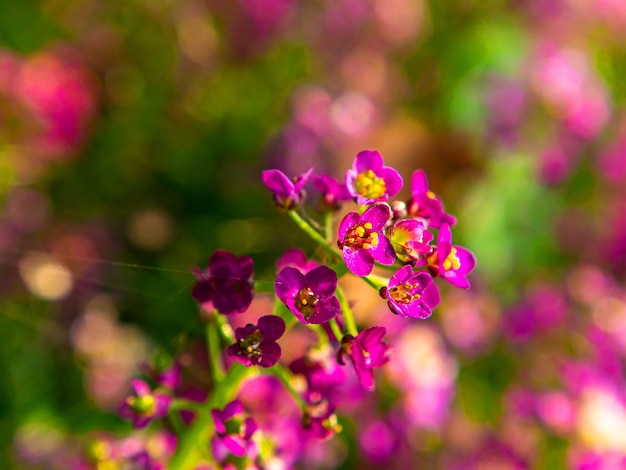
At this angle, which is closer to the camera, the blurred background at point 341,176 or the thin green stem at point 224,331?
the thin green stem at point 224,331

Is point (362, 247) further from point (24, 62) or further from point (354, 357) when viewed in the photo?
point (24, 62)

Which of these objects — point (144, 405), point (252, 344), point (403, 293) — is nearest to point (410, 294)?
point (403, 293)

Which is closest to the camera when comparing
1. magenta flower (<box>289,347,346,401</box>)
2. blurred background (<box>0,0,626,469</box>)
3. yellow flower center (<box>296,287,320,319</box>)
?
yellow flower center (<box>296,287,320,319</box>)

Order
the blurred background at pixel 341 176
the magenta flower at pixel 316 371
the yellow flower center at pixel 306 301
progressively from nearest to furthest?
1. the yellow flower center at pixel 306 301
2. the magenta flower at pixel 316 371
3. the blurred background at pixel 341 176

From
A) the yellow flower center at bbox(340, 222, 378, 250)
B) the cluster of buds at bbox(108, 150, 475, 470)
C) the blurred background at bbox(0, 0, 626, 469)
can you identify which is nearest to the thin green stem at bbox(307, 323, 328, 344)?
the cluster of buds at bbox(108, 150, 475, 470)

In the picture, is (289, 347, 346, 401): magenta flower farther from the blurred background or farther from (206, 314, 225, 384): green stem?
the blurred background

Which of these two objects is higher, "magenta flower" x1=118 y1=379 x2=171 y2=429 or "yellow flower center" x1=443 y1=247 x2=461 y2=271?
"yellow flower center" x1=443 y1=247 x2=461 y2=271

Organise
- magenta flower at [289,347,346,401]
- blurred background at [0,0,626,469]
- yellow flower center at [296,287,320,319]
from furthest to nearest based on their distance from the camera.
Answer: blurred background at [0,0,626,469] → magenta flower at [289,347,346,401] → yellow flower center at [296,287,320,319]

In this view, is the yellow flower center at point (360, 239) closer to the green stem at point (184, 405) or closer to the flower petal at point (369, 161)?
the flower petal at point (369, 161)

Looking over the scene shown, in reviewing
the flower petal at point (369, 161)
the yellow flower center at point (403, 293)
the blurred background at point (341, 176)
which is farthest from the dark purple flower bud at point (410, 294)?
the blurred background at point (341, 176)
